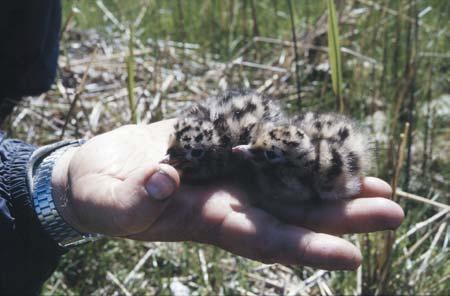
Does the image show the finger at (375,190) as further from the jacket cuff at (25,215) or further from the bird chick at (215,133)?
the jacket cuff at (25,215)

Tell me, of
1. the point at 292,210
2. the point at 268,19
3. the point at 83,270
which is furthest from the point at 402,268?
the point at 268,19

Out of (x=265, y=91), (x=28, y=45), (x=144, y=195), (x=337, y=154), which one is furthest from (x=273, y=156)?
(x=28, y=45)

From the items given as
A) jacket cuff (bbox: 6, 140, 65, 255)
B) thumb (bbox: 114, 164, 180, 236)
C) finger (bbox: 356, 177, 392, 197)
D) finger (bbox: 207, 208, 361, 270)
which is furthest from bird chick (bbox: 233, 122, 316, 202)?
jacket cuff (bbox: 6, 140, 65, 255)

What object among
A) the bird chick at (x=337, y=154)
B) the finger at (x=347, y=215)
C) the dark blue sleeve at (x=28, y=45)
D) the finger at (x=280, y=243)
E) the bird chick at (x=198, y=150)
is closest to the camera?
Result: the finger at (x=280, y=243)

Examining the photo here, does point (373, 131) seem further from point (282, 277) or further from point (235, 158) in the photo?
point (235, 158)

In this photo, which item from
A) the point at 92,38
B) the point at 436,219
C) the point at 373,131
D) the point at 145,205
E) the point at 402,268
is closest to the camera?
the point at 145,205

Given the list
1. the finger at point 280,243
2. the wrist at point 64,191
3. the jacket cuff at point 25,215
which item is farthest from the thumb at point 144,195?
the jacket cuff at point 25,215
